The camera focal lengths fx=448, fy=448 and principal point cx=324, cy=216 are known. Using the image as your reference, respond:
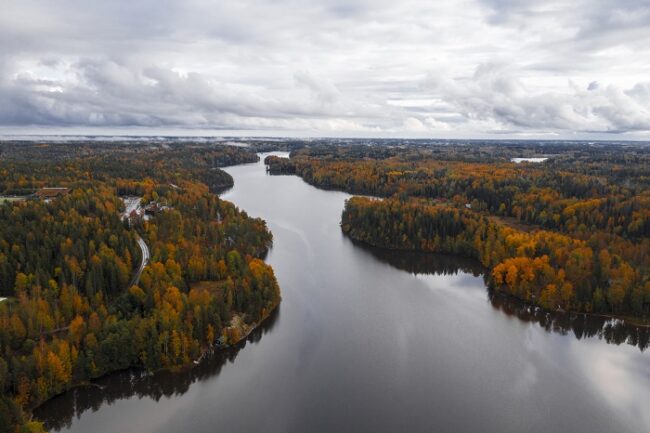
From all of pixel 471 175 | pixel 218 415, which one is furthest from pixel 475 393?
pixel 471 175

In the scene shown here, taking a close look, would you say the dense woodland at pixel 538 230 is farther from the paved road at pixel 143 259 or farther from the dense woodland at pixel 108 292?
the paved road at pixel 143 259

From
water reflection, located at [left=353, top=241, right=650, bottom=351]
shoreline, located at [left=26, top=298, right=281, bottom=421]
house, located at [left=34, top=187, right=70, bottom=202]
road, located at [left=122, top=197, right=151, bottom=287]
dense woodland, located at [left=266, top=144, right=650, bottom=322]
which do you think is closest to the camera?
shoreline, located at [left=26, top=298, right=281, bottom=421]

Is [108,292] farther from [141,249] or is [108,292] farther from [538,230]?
[538,230]

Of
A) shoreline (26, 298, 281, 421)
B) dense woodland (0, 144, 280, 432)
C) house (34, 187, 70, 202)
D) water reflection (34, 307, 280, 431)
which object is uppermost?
house (34, 187, 70, 202)

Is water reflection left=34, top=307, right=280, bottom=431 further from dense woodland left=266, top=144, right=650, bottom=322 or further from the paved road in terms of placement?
dense woodland left=266, top=144, right=650, bottom=322

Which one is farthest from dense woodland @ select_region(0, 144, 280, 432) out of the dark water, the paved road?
the dark water

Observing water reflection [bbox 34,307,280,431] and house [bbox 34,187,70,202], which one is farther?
house [bbox 34,187,70,202]
